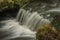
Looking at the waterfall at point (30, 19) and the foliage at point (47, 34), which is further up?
the foliage at point (47, 34)

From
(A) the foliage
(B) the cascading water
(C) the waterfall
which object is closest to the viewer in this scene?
(A) the foliage

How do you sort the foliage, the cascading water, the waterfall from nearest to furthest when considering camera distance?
1. the foliage
2. the cascading water
3. the waterfall

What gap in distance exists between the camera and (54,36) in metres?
8.36

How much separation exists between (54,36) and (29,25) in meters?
4.59

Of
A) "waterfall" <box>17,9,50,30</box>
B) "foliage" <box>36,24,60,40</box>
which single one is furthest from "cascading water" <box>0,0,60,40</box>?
"foliage" <box>36,24,60,40</box>

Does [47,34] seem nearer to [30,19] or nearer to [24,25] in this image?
[30,19]

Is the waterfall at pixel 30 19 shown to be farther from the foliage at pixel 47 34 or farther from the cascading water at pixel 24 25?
the foliage at pixel 47 34

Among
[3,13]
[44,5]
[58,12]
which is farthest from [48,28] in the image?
[3,13]

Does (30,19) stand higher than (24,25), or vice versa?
(30,19)

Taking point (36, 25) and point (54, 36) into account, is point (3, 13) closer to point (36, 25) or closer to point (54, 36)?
point (36, 25)

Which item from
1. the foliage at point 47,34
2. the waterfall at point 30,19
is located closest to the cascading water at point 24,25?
the waterfall at point 30,19

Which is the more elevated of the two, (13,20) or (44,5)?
(44,5)

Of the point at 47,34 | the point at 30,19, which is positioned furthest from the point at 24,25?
the point at 47,34

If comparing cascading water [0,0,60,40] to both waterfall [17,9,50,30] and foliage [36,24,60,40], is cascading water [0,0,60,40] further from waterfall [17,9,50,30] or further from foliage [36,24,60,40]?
foliage [36,24,60,40]
